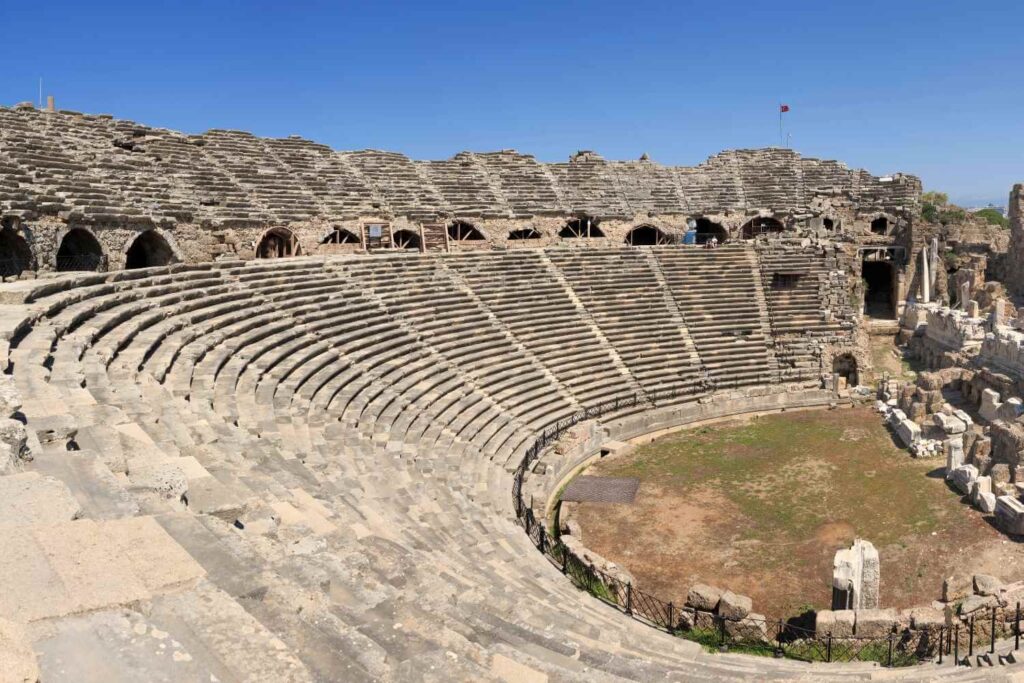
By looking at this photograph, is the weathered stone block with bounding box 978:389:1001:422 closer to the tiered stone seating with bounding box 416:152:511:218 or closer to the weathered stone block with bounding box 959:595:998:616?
the weathered stone block with bounding box 959:595:998:616

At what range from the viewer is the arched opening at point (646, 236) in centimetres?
3528

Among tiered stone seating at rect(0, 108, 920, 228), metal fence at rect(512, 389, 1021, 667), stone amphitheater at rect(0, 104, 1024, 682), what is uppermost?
tiered stone seating at rect(0, 108, 920, 228)

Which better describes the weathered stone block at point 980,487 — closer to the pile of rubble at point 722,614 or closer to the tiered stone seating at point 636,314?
the pile of rubble at point 722,614

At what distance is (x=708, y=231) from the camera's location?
36.2 metres

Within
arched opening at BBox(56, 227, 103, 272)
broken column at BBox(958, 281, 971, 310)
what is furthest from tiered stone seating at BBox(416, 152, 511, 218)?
broken column at BBox(958, 281, 971, 310)

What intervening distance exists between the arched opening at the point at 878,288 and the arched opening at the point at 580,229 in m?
12.3

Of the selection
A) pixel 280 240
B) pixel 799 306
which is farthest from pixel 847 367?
pixel 280 240

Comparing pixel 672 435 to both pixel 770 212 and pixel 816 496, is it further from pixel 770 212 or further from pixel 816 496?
pixel 770 212

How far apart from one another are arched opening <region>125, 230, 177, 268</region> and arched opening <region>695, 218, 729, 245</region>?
23.1 metres

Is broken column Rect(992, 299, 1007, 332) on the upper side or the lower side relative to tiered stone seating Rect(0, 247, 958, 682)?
upper

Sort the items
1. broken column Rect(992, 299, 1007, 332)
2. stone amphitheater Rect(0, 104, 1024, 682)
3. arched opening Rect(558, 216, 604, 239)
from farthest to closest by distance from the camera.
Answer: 1. arched opening Rect(558, 216, 604, 239)
2. broken column Rect(992, 299, 1007, 332)
3. stone amphitheater Rect(0, 104, 1024, 682)

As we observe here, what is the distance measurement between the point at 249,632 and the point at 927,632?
10.3 meters

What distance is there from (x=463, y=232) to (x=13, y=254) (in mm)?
17698

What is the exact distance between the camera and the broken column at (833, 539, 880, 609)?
11984mm
